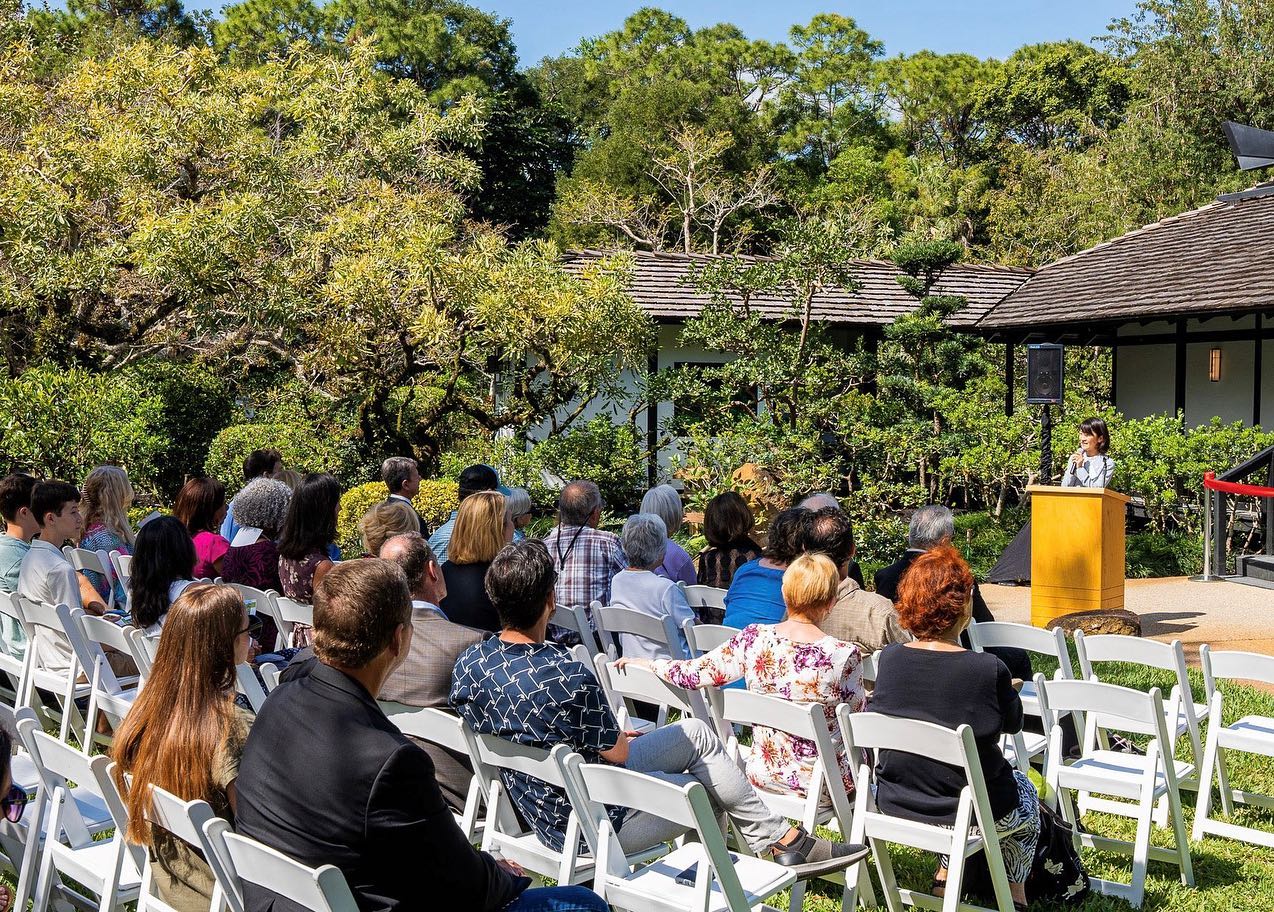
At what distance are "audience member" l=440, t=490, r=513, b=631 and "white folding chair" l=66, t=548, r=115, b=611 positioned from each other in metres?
2.37

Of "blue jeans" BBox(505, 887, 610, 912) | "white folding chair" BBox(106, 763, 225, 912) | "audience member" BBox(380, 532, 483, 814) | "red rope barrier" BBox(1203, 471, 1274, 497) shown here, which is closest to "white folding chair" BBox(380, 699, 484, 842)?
"audience member" BBox(380, 532, 483, 814)

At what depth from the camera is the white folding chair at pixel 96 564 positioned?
6945 millimetres

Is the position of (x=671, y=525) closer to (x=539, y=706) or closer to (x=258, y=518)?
(x=258, y=518)

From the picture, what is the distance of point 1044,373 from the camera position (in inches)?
442

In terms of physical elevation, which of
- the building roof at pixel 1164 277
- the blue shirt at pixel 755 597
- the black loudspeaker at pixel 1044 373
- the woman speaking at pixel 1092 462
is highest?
the building roof at pixel 1164 277

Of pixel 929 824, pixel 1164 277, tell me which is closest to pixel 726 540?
pixel 929 824

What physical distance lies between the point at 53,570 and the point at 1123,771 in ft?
16.3

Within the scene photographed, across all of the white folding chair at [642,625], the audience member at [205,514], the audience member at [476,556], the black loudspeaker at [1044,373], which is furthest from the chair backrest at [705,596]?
the black loudspeaker at [1044,373]

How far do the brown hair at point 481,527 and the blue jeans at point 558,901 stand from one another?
267 cm

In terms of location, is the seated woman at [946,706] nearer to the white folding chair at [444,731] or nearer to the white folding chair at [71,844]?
the white folding chair at [444,731]

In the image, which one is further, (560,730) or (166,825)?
(560,730)

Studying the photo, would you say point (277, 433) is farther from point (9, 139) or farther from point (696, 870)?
point (696, 870)

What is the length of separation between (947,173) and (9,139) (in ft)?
95.6

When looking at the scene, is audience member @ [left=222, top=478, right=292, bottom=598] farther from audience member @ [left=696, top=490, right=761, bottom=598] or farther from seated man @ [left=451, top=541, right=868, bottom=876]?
seated man @ [left=451, top=541, right=868, bottom=876]
